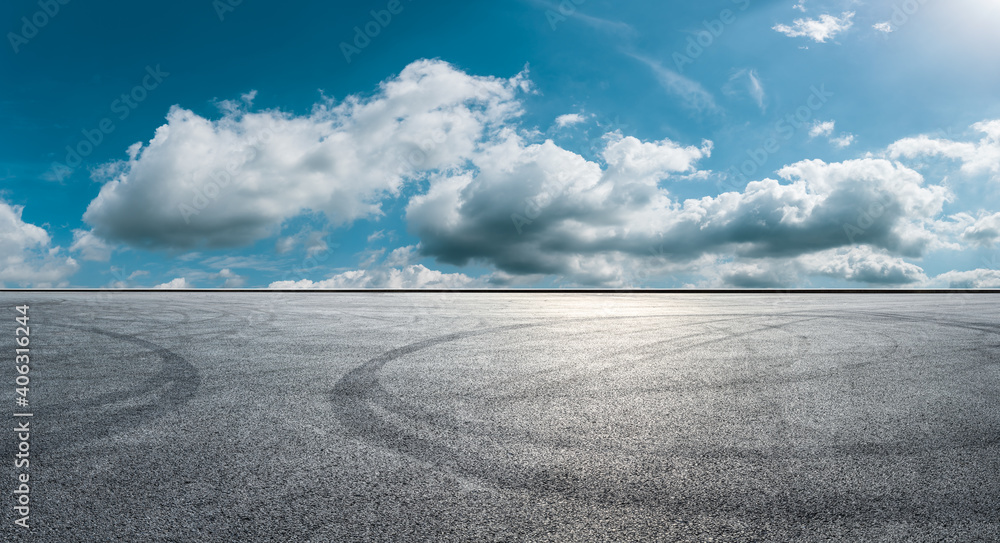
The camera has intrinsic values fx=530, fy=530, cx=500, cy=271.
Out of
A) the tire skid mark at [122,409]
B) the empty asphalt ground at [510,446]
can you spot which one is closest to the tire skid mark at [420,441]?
the empty asphalt ground at [510,446]

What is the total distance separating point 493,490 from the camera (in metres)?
2.96

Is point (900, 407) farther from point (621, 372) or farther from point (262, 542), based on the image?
point (262, 542)

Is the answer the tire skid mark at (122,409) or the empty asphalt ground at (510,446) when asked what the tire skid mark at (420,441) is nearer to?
the empty asphalt ground at (510,446)

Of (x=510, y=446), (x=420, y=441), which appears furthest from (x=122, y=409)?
(x=510, y=446)

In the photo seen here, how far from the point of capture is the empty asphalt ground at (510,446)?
268 centimetres

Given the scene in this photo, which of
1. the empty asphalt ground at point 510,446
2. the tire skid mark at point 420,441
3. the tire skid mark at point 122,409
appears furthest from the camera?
the tire skid mark at point 122,409

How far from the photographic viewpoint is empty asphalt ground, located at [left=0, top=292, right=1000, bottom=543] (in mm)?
2676

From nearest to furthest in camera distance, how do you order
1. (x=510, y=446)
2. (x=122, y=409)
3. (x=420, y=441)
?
(x=510, y=446)
(x=420, y=441)
(x=122, y=409)

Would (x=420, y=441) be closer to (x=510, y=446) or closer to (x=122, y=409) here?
(x=510, y=446)

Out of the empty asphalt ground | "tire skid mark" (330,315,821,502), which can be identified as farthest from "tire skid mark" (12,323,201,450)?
"tire skid mark" (330,315,821,502)

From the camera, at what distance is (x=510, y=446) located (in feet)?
12.0

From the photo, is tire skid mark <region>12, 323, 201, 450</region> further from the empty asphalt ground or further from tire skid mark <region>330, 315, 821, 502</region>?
tire skid mark <region>330, 315, 821, 502</region>

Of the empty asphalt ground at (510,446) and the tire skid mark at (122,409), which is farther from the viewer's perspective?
the tire skid mark at (122,409)

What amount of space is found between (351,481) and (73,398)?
152 inches
